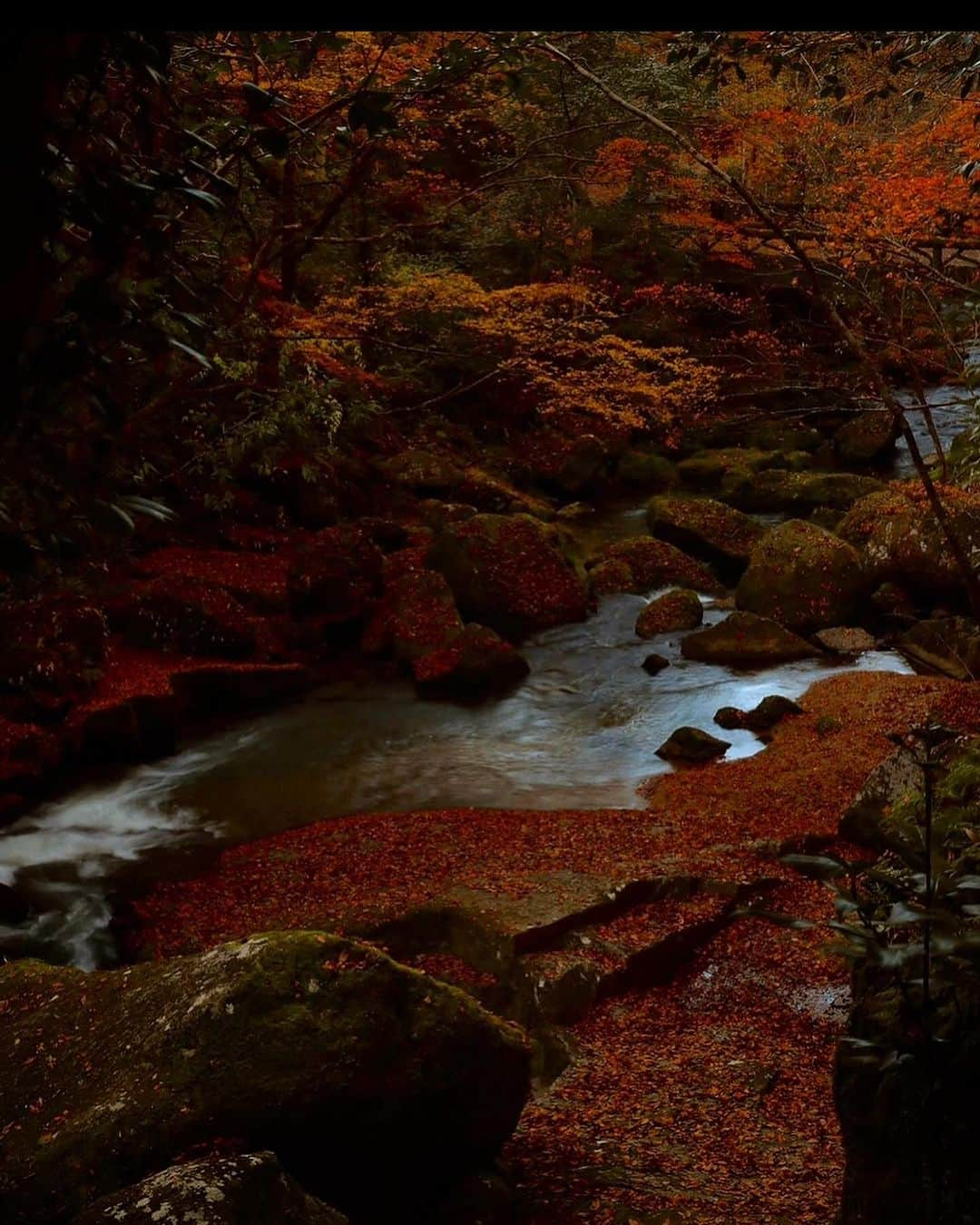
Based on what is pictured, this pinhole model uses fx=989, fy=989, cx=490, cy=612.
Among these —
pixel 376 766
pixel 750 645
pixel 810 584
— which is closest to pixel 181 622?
pixel 376 766

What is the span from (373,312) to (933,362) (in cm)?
731

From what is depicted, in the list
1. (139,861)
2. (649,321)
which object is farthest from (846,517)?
(139,861)

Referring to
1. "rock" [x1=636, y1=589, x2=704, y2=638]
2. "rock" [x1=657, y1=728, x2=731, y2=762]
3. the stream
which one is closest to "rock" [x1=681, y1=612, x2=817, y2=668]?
the stream

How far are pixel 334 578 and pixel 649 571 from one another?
551cm

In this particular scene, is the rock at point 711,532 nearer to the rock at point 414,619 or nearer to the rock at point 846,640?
the rock at point 846,640

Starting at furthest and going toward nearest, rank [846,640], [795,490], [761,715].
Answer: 1. [795,490]
2. [846,640]
3. [761,715]

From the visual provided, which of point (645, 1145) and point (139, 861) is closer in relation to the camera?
point (645, 1145)

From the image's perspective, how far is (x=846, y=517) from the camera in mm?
16500

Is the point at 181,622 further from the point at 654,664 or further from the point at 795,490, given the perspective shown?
the point at 795,490

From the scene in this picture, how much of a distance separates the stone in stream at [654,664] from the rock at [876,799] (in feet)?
19.3

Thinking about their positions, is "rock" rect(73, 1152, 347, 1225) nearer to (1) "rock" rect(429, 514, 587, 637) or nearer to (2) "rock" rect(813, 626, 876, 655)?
(1) "rock" rect(429, 514, 587, 637)

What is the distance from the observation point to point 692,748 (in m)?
11.0

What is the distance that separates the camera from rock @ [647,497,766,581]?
16672mm

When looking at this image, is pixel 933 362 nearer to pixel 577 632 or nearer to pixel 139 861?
pixel 577 632
